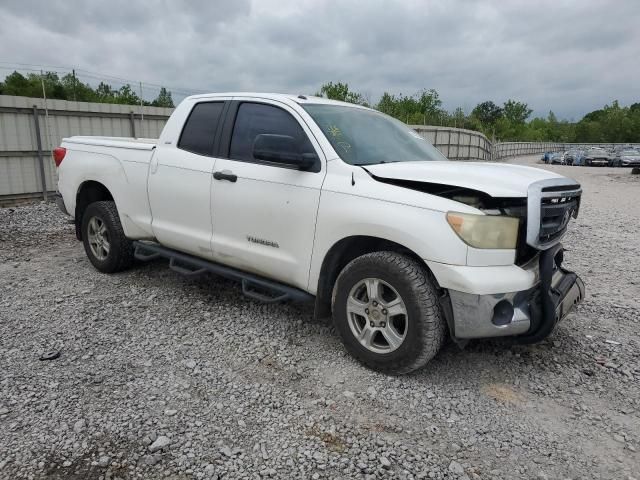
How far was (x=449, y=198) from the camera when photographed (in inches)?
126

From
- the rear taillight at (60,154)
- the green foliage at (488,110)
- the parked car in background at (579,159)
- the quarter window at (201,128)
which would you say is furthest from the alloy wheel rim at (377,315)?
the green foliage at (488,110)

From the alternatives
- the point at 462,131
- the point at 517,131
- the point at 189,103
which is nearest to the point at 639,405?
the point at 189,103

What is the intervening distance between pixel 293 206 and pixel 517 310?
5.50 feet

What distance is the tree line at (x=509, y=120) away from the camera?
36281 mm

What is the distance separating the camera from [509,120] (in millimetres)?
89688

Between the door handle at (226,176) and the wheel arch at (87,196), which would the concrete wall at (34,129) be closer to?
the wheel arch at (87,196)

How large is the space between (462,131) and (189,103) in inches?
920

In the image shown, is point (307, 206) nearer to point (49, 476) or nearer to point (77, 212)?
point (49, 476)

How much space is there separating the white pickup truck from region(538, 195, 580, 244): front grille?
15 millimetres

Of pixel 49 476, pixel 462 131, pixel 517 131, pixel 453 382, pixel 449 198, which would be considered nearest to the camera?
pixel 49 476

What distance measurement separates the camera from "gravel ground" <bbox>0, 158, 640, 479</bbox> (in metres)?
2.61

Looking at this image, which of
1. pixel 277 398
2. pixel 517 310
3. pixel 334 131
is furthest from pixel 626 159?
pixel 277 398

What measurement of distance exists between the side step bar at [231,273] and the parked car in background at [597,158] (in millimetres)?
38775

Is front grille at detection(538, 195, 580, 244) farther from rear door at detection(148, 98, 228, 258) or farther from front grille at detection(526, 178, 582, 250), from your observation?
rear door at detection(148, 98, 228, 258)
